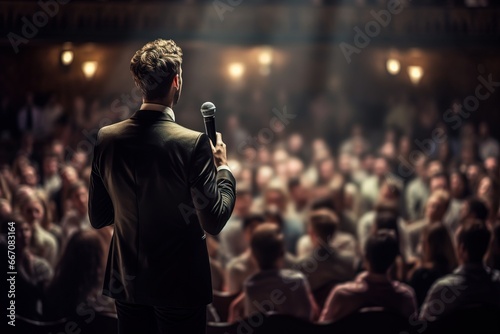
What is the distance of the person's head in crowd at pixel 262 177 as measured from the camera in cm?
798

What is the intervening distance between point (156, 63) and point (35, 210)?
159 inches

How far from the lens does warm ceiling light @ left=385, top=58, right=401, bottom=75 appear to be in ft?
42.3

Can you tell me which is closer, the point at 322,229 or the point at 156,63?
the point at 156,63

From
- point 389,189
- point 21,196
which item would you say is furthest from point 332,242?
point 21,196

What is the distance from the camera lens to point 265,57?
44.1ft

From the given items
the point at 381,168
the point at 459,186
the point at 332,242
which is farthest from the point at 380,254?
the point at 381,168

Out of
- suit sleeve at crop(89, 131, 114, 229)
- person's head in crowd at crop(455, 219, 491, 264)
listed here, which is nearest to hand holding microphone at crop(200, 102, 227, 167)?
suit sleeve at crop(89, 131, 114, 229)

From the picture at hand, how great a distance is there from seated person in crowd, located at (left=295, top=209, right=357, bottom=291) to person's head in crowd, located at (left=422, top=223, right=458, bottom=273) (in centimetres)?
53

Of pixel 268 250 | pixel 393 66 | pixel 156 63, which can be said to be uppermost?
pixel 156 63

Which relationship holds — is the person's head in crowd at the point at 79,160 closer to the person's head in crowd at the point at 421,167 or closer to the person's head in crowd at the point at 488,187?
the person's head in crowd at the point at 421,167

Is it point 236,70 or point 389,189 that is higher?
point 236,70

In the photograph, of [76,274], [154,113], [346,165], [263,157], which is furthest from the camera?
[263,157]

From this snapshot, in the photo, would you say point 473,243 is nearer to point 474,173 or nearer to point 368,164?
point 474,173

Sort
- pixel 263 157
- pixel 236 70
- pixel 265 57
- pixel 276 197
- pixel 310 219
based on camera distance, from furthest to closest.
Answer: pixel 236 70
pixel 265 57
pixel 263 157
pixel 276 197
pixel 310 219
